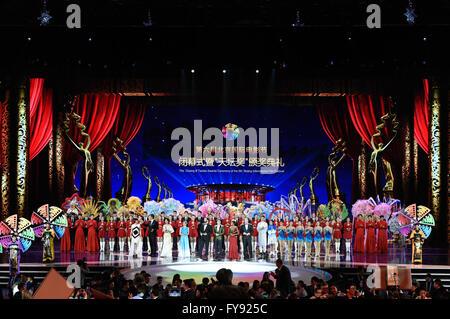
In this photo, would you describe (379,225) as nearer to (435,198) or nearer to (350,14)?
(435,198)

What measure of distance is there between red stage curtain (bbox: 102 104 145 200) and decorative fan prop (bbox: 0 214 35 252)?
723 cm

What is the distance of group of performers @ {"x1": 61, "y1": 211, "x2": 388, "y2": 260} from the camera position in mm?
13680

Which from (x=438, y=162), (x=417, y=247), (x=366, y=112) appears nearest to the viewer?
(x=417, y=247)

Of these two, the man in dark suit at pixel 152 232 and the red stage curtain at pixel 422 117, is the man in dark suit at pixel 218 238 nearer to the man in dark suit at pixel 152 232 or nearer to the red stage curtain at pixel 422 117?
the man in dark suit at pixel 152 232

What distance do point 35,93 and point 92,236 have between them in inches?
170

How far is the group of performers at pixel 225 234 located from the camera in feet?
44.9

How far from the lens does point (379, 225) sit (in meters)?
14.0

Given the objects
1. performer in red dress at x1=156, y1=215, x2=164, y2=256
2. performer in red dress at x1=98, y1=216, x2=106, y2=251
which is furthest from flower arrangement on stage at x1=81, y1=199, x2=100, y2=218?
performer in red dress at x1=156, y1=215, x2=164, y2=256

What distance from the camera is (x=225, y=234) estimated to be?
1418 centimetres

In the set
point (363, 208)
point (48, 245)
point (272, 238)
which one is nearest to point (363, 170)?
point (363, 208)

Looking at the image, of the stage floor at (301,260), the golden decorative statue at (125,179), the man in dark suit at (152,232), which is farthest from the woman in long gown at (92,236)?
the golden decorative statue at (125,179)

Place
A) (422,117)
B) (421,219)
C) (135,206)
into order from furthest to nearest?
(135,206) → (422,117) → (421,219)

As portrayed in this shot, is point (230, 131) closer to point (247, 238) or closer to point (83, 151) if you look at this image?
point (83, 151)

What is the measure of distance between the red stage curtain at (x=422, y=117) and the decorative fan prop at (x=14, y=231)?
395 inches
